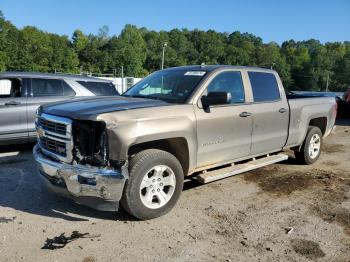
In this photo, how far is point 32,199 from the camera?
5.43 m

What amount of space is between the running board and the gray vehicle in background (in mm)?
4208

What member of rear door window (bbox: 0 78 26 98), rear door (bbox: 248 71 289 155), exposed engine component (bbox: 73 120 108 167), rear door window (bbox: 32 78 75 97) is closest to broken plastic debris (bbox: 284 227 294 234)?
rear door (bbox: 248 71 289 155)

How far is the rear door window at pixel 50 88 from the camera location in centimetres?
834

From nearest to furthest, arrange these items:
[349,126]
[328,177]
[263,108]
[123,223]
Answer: [123,223] → [263,108] → [328,177] → [349,126]

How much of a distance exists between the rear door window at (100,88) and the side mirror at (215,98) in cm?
397

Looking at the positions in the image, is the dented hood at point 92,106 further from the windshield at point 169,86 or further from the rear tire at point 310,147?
the rear tire at point 310,147

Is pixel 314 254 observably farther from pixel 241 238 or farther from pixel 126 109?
pixel 126 109

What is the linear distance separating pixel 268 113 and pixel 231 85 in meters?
0.87

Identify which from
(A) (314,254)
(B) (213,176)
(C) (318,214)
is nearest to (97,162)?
(B) (213,176)

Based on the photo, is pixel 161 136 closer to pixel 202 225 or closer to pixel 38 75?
pixel 202 225

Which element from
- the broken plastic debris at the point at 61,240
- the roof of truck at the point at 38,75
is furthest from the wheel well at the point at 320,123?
the broken plastic debris at the point at 61,240

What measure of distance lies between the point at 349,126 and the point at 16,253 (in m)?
13.4

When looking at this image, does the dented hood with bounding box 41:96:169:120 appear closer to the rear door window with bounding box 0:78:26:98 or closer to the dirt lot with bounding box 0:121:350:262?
the dirt lot with bounding box 0:121:350:262

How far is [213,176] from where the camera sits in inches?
215
